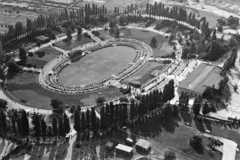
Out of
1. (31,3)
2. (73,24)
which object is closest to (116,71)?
(73,24)

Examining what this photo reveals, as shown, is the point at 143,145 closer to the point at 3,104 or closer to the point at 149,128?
the point at 149,128

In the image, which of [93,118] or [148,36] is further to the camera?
[148,36]

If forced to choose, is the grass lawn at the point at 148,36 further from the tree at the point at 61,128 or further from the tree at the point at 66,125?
the tree at the point at 61,128

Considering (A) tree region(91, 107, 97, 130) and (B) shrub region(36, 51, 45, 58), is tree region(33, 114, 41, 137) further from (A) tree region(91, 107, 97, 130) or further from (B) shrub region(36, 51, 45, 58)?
(B) shrub region(36, 51, 45, 58)

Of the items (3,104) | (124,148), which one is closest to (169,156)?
(124,148)

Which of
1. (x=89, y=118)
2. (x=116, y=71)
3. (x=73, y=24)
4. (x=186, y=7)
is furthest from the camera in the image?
(x=186, y=7)

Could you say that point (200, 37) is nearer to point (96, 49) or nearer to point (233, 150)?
point (96, 49)
